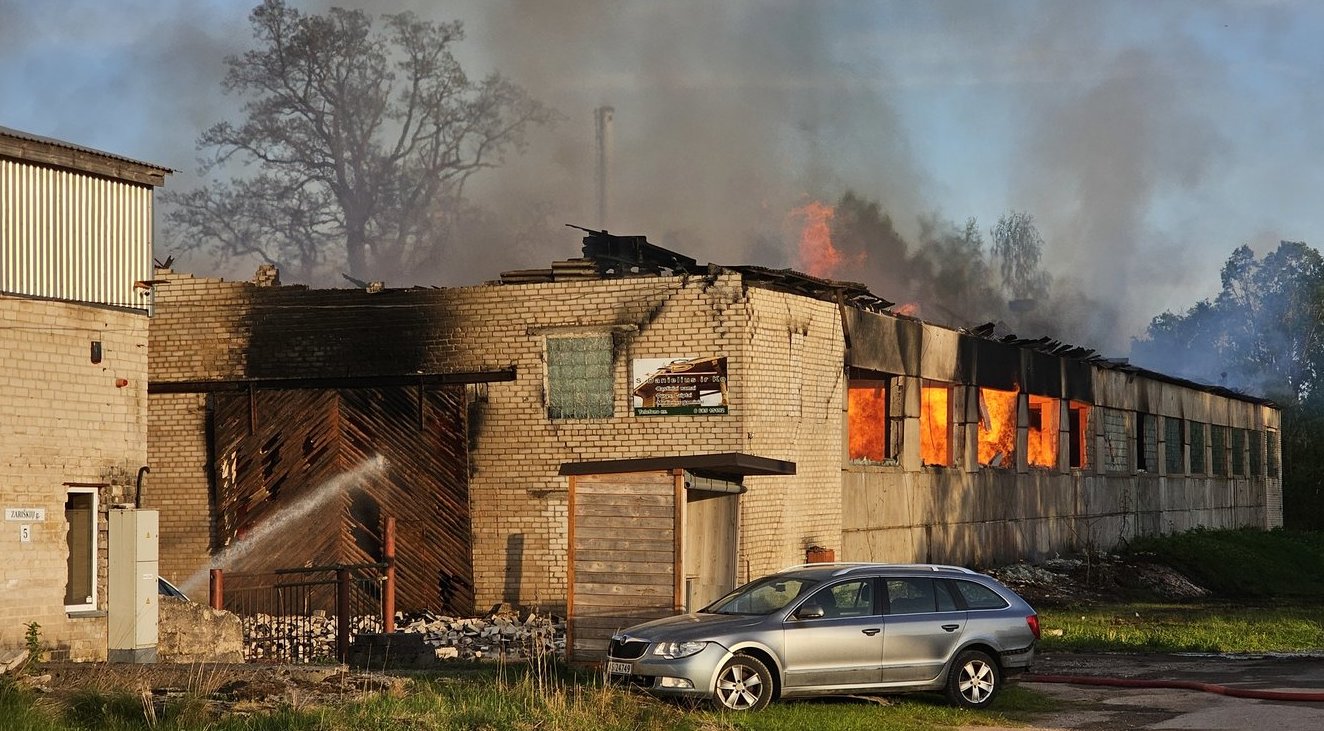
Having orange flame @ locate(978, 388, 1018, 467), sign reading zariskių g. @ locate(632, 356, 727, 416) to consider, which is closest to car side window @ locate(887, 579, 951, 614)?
sign reading zariskių g. @ locate(632, 356, 727, 416)

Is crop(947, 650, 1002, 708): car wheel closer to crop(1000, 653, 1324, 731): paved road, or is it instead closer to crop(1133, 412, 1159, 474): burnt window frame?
crop(1000, 653, 1324, 731): paved road

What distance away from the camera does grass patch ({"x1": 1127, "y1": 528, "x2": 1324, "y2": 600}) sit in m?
37.3

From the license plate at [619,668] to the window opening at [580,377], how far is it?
952 cm

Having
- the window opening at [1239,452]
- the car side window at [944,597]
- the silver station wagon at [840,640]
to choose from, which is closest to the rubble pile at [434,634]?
the silver station wagon at [840,640]

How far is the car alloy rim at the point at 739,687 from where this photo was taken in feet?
49.8

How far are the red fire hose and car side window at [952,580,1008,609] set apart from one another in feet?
7.87

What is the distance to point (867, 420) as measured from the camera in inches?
1180

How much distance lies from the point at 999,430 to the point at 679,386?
1276 centimetres

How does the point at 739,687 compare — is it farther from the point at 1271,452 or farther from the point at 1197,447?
the point at 1271,452

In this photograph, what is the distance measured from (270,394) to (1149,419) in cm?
2675

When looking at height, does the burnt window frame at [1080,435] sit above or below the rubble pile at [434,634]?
above

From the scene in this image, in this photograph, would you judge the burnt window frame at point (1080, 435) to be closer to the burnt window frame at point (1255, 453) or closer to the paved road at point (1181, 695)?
the burnt window frame at point (1255, 453)

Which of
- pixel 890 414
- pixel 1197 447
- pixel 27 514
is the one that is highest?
pixel 890 414

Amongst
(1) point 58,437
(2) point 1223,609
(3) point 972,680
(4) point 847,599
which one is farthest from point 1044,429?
(1) point 58,437
